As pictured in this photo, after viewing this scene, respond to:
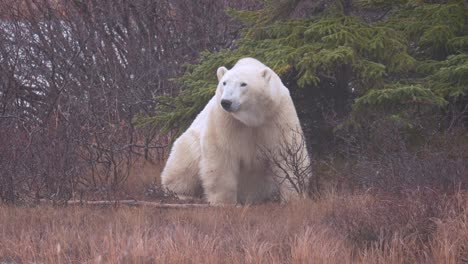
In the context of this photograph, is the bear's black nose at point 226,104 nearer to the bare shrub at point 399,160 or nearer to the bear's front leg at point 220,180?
the bear's front leg at point 220,180

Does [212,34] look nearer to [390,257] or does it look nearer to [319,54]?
[319,54]

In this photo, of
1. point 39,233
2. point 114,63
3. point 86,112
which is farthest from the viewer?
point 114,63

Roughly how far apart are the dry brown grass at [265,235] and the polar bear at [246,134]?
975 millimetres

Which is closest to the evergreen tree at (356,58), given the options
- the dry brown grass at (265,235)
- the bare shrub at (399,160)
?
the bare shrub at (399,160)

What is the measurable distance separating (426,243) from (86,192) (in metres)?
2.99

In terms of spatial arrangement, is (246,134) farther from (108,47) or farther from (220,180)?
(108,47)

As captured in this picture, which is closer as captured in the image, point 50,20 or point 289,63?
point 289,63

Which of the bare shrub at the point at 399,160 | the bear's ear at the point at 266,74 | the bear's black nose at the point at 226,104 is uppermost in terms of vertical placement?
the bear's ear at the point at 266,74

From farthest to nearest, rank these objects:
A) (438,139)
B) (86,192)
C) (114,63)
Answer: (114,63) < (438,139) < (86,192)

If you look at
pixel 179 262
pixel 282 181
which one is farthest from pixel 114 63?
pixel 179 262

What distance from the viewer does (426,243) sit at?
13.3 ft

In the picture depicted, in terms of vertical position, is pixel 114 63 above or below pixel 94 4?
below

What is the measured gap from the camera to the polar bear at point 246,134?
5.95m

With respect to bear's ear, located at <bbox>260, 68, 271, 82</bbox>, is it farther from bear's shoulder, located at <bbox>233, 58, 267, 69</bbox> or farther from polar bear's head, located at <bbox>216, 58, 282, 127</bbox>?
bear's shoulder, located at <bbox>233, 58, 267, 69</bbox>
